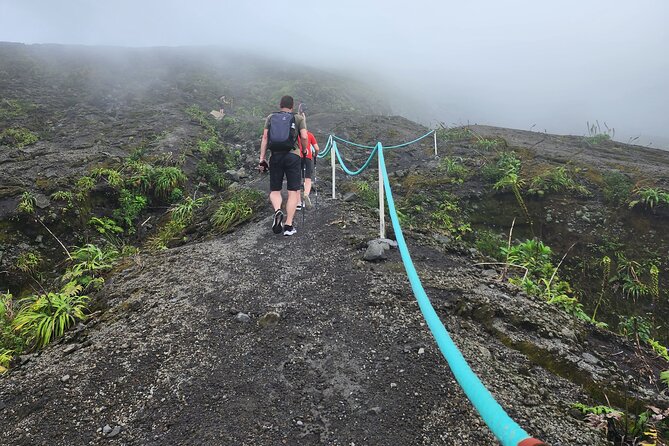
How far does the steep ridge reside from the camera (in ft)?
7.79

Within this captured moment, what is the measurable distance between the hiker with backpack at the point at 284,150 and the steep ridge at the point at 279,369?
1.39 m

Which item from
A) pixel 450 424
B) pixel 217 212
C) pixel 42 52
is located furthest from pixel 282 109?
pixel 42 52

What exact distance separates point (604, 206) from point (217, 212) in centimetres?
807

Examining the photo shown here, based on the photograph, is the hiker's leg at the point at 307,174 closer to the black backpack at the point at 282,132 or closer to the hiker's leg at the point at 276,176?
the hiker's leg at the point at 276,176

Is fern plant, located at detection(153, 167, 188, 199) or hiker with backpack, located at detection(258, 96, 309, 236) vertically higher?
hiker with backpack, located at detection(258, 96, 309, 236)

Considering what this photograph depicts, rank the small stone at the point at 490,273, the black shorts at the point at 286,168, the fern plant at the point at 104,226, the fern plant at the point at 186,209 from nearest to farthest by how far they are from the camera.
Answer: the small stone at the point at 490,273 < the black shorts at the point at 286,168 < the fern plant at the point at 104,226 < the fern plant at the point at 186,209

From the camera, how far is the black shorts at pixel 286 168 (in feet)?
17.8

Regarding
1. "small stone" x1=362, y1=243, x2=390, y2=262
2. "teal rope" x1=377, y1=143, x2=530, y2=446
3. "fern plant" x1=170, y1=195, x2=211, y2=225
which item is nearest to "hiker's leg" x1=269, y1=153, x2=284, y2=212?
"small stone" x1=362, y1=243, x2=390, y2=262

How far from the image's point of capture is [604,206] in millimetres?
7906

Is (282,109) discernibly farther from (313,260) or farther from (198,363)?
(198,363)

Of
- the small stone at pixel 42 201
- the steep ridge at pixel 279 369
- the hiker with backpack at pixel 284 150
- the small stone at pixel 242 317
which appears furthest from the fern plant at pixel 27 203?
the small stone at pixel 242 317

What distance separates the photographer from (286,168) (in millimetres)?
5469

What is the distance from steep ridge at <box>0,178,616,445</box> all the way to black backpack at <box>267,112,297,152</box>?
185 centimetres

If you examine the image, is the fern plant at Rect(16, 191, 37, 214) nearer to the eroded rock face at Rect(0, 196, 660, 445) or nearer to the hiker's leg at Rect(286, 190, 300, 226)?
the eroded rock face at Rect(0, 196, 660, 445)
